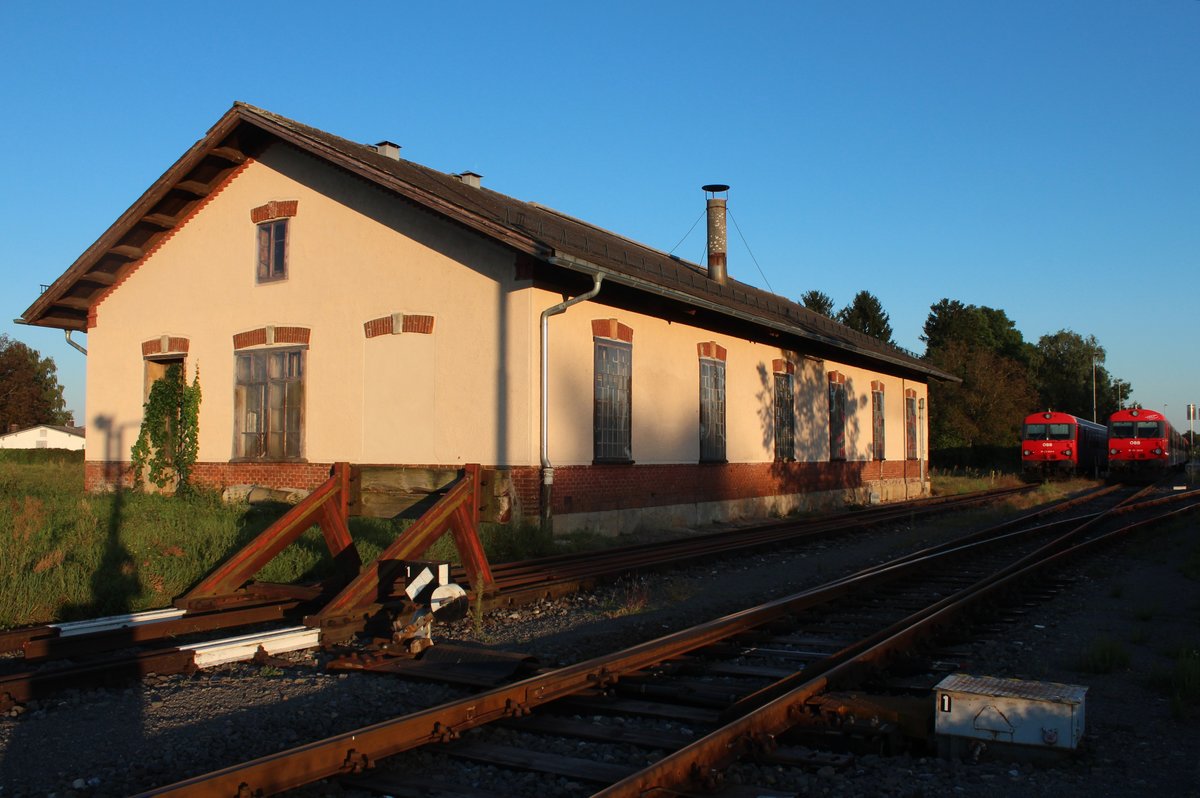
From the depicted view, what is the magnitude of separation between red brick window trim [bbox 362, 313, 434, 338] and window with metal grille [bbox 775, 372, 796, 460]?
906cm

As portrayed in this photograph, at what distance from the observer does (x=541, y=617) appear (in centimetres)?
870

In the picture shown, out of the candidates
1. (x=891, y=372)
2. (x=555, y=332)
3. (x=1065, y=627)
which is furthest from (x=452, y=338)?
(x=891, y=372)

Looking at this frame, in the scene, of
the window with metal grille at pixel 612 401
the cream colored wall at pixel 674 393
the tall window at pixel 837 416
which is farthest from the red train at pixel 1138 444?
the window with metal grille at pixel 612 401

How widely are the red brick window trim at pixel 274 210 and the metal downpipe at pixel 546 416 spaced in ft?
18.8

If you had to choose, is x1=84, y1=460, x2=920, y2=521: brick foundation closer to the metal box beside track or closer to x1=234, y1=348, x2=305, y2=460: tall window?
x1=234, y1=348, x2=305, y2=460: tall window

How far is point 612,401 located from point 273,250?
6.79 m

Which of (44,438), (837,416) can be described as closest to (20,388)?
(44,438)

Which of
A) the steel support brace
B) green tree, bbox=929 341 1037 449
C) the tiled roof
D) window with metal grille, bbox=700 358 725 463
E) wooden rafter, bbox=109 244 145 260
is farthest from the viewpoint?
green tree, bbox=929 341 1037 449

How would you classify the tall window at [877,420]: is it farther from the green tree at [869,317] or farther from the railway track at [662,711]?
the green tree at [869,317]

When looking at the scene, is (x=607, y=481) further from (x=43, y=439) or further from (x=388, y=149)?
(x=43, y=439)

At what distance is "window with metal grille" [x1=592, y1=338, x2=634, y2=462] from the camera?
15578 millimetres

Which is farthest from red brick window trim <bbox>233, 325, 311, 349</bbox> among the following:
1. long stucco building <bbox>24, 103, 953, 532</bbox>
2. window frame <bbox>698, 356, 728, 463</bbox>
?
window frame <bbox>698, 356, 728, 463</bbox>

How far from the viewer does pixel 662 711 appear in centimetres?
538

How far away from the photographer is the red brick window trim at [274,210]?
56.1 feet
